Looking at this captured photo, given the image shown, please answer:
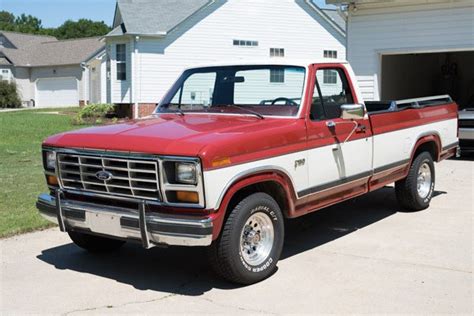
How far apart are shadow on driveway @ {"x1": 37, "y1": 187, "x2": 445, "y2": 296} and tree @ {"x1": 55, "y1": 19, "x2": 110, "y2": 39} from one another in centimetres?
9972

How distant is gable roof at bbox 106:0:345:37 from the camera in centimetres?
2739

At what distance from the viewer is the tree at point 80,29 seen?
338ft

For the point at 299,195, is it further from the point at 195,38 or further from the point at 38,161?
the point at 195,38

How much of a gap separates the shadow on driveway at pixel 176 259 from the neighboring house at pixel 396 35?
7.78 m

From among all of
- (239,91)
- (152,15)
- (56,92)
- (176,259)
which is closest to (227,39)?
(152,15)

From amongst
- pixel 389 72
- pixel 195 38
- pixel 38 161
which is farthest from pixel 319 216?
pixel 195 38

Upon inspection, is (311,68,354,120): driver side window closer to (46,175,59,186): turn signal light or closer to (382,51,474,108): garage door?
(46,175,59,186): turn signal light

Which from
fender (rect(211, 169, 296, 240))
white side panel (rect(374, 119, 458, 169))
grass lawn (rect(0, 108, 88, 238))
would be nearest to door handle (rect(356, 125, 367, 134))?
white side panel (rect(374, 119, 458, 169))

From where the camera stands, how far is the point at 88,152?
17.5 feet

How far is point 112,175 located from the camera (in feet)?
17.2

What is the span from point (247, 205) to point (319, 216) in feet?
Result: 10.2

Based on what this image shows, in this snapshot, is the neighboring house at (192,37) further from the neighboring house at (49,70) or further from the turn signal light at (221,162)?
the turn signal light at (221,162)

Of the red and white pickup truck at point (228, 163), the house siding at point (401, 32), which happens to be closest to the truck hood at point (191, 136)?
the red and white pickup truck at point (228, 163)

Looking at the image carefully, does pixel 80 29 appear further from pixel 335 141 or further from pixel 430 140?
pixel 335 141
